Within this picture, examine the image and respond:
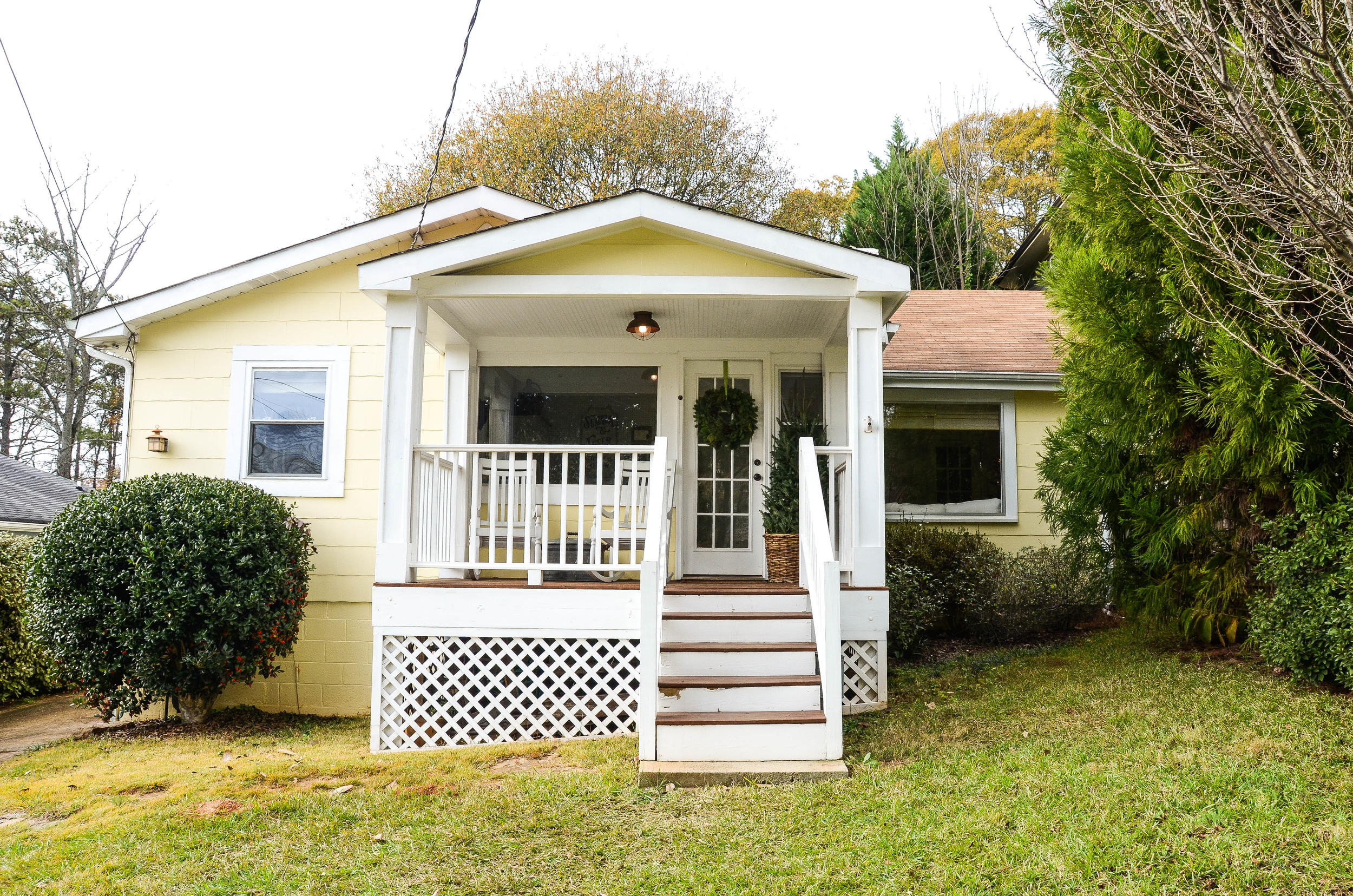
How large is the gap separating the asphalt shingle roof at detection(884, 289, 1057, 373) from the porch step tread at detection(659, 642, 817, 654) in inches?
161

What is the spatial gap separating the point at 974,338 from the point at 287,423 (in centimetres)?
711

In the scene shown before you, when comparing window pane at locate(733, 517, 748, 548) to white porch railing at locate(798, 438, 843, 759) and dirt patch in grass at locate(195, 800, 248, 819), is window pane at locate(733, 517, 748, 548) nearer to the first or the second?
white porch railing at locate(798, 438, 843, 759)

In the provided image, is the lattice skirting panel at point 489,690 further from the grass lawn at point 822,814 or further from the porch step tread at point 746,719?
the porch step tread at point 746,719

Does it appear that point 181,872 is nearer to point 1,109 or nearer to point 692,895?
point 692,895

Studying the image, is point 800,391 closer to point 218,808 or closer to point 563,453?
point 563,453

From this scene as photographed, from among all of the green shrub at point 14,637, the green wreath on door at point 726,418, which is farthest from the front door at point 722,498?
the green shrub at point 14,637

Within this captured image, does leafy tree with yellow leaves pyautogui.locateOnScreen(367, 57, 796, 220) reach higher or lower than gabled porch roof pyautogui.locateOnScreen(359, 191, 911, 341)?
higher

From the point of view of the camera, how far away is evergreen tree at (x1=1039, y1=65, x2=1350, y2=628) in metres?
5.17

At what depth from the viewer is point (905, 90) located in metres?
21.1

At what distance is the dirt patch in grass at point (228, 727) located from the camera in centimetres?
673

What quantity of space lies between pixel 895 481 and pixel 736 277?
12.5 ft

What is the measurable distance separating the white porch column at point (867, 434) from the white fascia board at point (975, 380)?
2.69 m

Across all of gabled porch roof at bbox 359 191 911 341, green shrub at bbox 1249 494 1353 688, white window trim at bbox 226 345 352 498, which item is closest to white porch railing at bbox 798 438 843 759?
gabled porch roof at bbox 359 191 911 341

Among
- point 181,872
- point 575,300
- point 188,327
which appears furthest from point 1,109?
point 181,872
